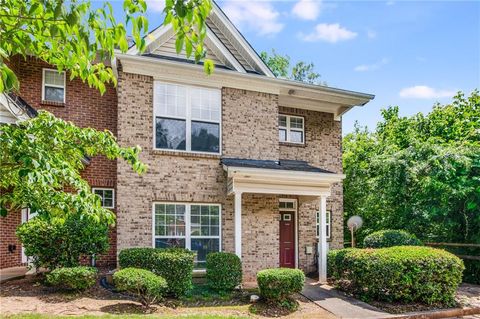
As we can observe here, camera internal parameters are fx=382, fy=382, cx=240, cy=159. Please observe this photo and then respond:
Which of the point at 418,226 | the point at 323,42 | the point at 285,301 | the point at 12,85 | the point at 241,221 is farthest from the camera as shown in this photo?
the point at 418,226

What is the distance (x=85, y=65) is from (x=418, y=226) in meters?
13.6

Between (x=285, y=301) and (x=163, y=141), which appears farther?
(x=163, y=141)

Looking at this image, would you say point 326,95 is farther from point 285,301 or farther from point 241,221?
point 285,301

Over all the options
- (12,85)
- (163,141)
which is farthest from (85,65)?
(163,141)

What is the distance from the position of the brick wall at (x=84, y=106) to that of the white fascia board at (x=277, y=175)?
→ 161 inches

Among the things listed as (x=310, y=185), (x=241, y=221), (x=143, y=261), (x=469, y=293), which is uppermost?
(x=310, y=185)

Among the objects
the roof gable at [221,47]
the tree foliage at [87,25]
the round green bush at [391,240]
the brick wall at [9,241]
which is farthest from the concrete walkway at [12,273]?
the round green bush at [391,240]

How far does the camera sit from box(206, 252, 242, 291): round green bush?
956 centimetres

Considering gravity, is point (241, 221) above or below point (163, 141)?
below

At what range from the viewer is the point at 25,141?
10.3 feet

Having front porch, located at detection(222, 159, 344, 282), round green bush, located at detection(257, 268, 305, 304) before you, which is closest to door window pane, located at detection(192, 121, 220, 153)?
front porch, located at detection(222, 159, 344, 282)

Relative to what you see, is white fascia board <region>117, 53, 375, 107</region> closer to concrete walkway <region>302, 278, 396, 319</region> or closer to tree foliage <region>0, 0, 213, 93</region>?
concrete walkway <region>302, 278, 396, 319</region>

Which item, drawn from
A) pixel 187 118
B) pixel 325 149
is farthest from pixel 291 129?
pixel 187 118

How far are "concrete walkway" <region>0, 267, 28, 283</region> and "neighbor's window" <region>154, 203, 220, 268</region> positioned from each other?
348 cm
